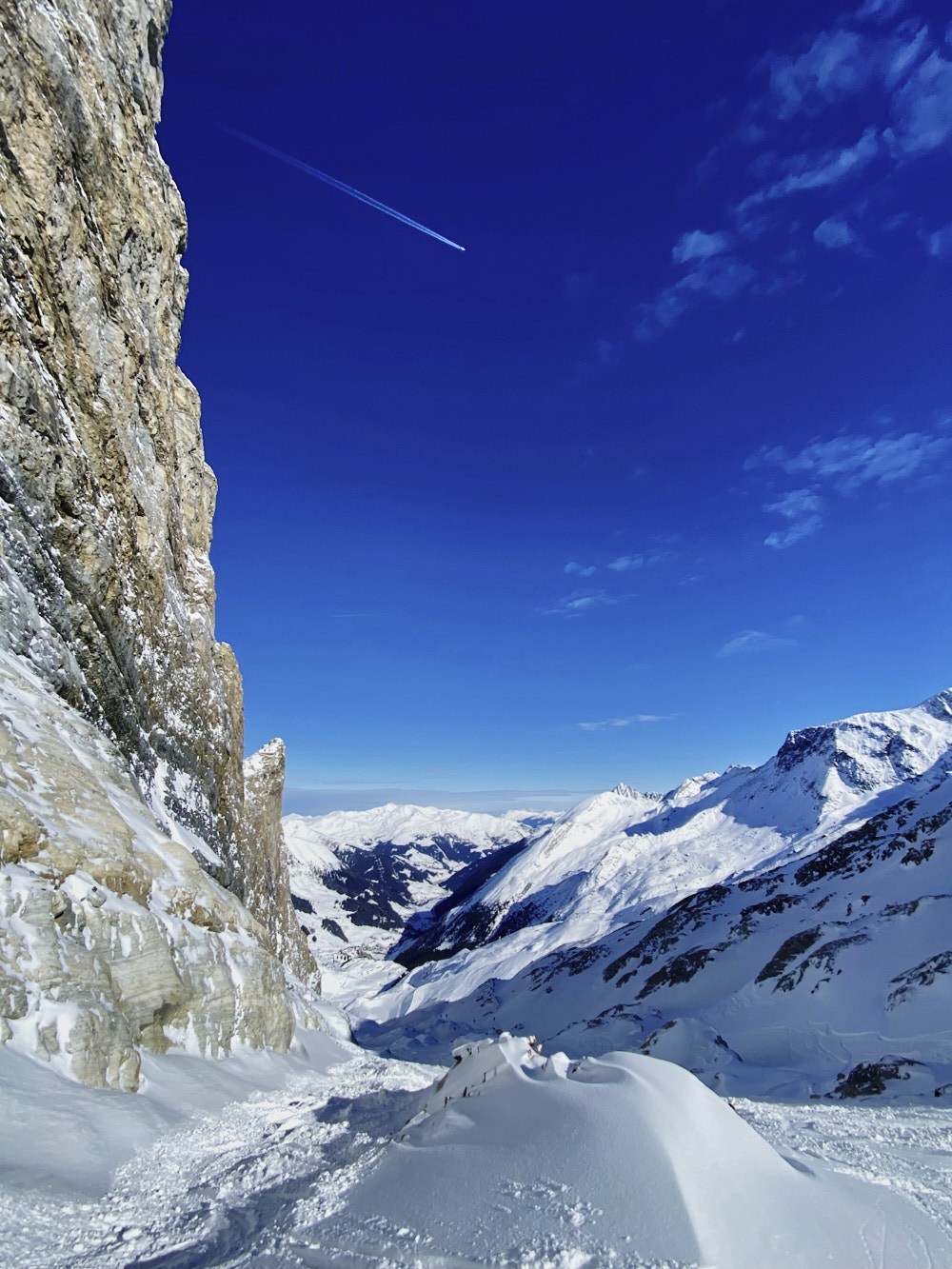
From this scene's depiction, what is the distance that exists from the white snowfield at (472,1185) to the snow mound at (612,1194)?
0.09 feet

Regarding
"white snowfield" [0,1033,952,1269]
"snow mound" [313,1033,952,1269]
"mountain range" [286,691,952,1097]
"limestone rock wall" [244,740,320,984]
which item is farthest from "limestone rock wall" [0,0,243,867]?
"mountain range" [286,691,952,1097]

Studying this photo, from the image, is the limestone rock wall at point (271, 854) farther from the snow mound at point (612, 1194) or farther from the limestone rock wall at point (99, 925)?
the snow mound at point (612, 1194)

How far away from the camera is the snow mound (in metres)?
6.80

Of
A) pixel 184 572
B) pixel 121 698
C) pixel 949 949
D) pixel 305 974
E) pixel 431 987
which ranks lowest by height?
pixel 431 987

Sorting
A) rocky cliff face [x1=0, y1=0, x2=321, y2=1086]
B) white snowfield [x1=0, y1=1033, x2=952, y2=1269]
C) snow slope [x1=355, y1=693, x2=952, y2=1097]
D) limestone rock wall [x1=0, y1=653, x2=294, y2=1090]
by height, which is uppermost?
rocky cliff face [x1=0, y1=0, x2=321, y2=1086]

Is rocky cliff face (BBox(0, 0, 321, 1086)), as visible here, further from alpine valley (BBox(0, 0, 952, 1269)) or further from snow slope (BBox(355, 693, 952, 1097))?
snow slope (BBox(355, 693, 952, 1097))

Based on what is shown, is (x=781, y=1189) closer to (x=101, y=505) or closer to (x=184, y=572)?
(x=101, y=505)

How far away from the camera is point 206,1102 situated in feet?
40.1

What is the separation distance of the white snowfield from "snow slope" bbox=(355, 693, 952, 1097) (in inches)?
698

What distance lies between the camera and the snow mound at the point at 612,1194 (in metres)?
6.80

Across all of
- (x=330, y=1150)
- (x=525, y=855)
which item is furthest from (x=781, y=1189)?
(x=525, y=855)

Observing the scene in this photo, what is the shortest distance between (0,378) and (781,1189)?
2161 centimetres

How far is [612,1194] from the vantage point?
24.9ft

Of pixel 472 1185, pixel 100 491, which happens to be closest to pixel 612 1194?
pixel 472 1185
